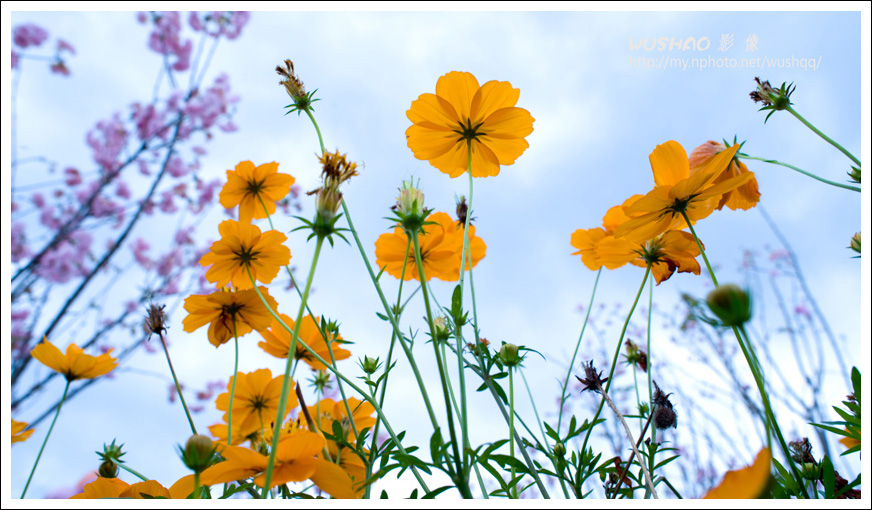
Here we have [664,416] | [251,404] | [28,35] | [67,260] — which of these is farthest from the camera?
[28,35]

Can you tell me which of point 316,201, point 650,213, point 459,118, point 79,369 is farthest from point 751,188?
point 79,369

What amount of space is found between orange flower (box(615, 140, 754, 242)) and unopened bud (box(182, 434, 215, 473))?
413mm

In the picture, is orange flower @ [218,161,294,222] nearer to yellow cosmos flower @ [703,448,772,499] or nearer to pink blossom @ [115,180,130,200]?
yellow cosmos flower @ [703,448,772,499]

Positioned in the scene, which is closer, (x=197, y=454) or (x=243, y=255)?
(x=197, y=454)

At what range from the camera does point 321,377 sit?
0.74 m

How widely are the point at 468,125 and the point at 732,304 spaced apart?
1.56 ft

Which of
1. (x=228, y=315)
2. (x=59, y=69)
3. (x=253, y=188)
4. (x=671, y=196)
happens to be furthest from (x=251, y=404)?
(x=59, y=69)

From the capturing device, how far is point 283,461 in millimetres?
337

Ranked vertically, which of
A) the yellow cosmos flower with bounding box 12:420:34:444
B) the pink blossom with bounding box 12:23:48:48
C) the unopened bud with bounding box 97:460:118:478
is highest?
the pink blossom with bounding box 12:23:48:48

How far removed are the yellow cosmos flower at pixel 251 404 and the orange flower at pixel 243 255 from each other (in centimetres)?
16

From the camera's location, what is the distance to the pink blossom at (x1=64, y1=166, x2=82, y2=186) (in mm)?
3203

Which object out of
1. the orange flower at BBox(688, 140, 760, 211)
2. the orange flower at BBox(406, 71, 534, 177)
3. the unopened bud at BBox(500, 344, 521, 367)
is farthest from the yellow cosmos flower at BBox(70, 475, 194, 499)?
the orange flower at BBox(688, 140, 760, 211)

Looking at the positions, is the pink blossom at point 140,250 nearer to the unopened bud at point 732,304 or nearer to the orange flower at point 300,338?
the orange flower at point 300,338

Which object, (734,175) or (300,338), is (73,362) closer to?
(300,338)
